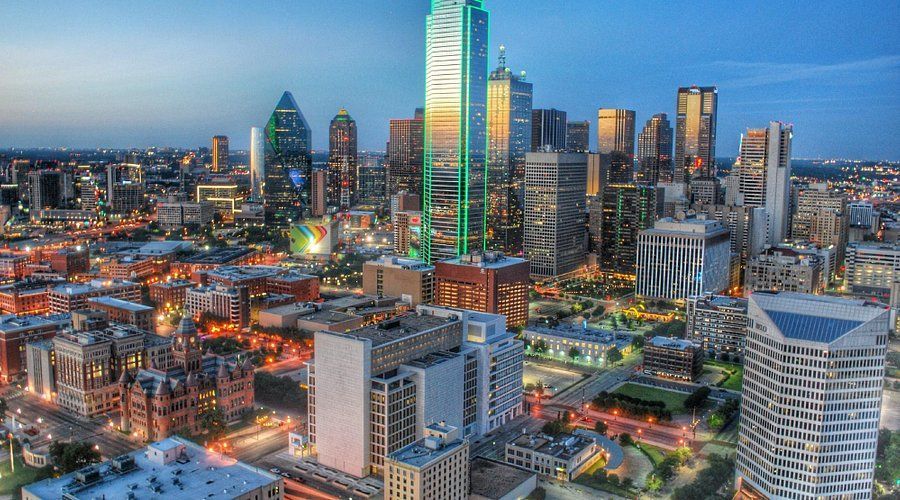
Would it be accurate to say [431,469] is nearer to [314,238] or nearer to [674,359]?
[674,359]

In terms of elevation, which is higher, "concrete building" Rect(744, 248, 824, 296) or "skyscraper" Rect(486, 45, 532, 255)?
"skyscraper" Rect(486, 45, 532, 255)

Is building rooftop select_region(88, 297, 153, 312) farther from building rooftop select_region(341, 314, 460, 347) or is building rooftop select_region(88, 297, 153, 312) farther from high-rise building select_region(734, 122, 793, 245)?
high-rise building select_region(734, 122, 793, 245)

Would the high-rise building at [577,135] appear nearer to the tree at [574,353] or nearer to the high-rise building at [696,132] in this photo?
the high-rise building at [696,132]

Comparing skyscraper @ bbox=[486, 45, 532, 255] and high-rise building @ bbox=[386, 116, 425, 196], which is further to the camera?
high-rise building @ bbox=[386, 116, 425, 196]

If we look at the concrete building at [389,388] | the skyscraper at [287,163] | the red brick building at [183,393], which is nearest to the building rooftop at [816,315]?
the concrete building at [389,388]

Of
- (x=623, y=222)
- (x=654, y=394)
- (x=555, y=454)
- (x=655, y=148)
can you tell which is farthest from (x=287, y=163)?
(x=555, y=454)

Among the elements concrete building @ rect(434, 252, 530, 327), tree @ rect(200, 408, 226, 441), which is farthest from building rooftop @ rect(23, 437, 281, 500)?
concrete building @ rect(434, 252, 530, 327)
